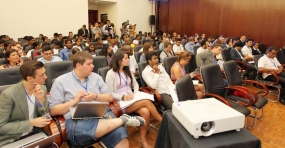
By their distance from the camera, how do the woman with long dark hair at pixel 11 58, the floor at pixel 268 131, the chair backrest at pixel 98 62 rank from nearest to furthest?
the floor at pixel 268 131, the woman with long dark hair at pixel 11 58, the chair backrest at pixel 98 62

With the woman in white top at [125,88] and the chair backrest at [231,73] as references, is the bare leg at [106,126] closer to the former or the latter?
the woman in white top at [125,88]

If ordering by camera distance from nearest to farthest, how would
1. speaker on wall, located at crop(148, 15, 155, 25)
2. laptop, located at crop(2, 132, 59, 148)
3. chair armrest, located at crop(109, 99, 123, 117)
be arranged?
1. laptop, located at crop(2, 132, 59, 148)
2. chair armrest, located at crop(109, 99, 123, 117)
3. speaker on wall, located at crop(148, 15, 155, 25)

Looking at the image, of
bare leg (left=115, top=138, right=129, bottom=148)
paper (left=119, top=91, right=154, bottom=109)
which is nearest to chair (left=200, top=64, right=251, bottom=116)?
paper (left=119, top=91, right=154, bottom=109)

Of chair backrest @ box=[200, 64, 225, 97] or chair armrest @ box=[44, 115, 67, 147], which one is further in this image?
chair backrest @ box=[200, 64, 225, 97]

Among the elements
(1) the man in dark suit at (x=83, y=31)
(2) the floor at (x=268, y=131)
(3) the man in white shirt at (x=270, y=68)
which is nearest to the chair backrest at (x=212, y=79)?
(2) the floor at (x=268, y=131)

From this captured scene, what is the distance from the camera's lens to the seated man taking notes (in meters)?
1.82

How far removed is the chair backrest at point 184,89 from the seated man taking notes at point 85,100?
0.51 meters

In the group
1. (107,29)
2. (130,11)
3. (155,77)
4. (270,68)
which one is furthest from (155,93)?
(130,11)

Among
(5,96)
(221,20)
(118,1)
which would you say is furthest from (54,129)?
(118,1)

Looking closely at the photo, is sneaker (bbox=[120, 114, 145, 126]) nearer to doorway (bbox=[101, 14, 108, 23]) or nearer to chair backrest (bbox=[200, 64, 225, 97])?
chair backrest (bbox=[200, 64, 225, 97])

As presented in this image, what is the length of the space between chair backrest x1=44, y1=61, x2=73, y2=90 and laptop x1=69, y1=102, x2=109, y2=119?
114cm

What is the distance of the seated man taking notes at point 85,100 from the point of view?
1815mm

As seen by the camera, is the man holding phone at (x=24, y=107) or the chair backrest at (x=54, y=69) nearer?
the man holding phone at (x=24, y=107)

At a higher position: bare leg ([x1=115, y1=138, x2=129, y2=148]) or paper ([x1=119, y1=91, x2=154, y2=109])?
paper ([x1=119, y1=91, x2=154, y2=109])
